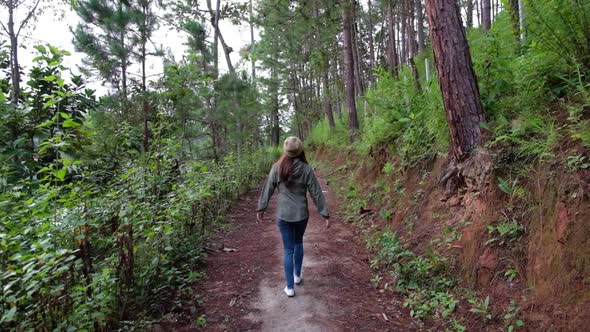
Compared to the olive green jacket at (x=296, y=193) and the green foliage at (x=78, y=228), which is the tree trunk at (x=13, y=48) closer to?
the green foliage at (x=78, y=228)

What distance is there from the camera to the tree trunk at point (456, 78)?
14.2ft

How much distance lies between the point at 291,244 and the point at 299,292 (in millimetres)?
595

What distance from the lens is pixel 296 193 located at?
4168 millimetres

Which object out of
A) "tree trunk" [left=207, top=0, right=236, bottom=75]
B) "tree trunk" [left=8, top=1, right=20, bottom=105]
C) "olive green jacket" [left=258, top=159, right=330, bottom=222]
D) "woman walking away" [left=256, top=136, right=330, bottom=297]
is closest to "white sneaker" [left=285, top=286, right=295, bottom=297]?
"woman walking away" [left=256, top=136, right=330, bottom=297]

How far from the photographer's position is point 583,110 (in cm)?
315

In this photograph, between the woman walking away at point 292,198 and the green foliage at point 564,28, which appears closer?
the green foliage at point 564,28

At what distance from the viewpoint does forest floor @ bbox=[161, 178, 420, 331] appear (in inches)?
138

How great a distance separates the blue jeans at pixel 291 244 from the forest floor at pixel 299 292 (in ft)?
0.90

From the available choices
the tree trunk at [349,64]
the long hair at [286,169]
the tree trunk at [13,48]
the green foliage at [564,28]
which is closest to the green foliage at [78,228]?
the long hair at [286,169]

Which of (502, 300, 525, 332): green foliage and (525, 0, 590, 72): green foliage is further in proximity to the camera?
(525, 0, 590, 72): green foliage

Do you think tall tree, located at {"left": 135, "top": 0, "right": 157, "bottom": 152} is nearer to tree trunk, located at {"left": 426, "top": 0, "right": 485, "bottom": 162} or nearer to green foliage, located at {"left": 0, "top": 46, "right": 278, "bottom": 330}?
green foliage, located at {"left": 0, "top": 46, "right": 278, "bottom": 330}

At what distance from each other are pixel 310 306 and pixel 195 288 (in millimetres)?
1478

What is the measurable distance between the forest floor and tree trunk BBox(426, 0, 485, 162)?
7.02 ft

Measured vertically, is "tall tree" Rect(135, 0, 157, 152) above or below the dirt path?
above
